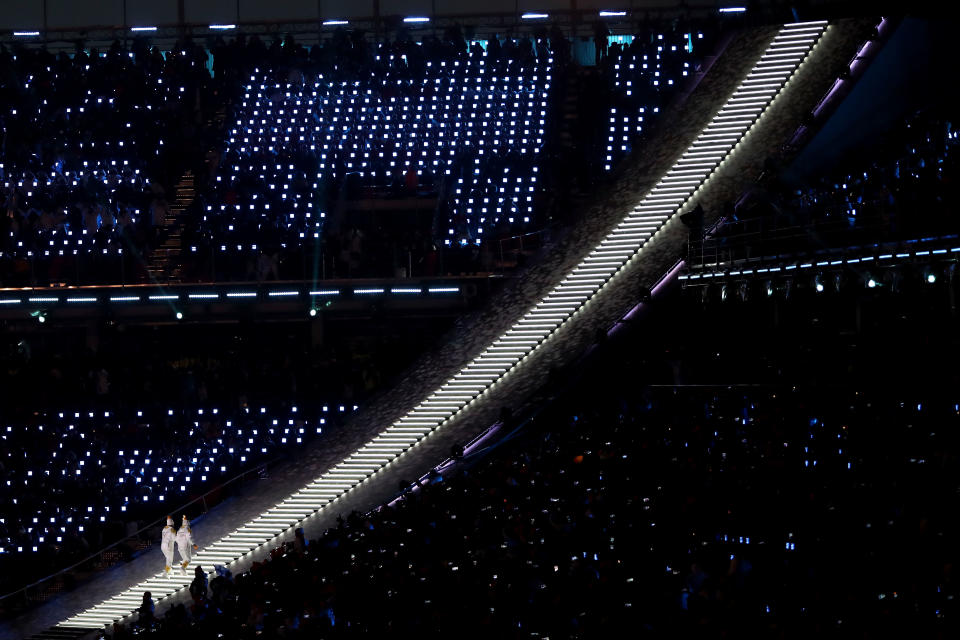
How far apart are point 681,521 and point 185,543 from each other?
8047 millimetres

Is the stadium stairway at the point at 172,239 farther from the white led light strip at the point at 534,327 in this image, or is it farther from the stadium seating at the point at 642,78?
the stadium seating at the point at 642,78

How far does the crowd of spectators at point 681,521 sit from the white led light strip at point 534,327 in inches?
49.6

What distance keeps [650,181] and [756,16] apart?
16.6 ft

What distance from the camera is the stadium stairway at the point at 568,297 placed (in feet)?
76.3

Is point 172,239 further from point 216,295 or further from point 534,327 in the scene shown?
point 534,327

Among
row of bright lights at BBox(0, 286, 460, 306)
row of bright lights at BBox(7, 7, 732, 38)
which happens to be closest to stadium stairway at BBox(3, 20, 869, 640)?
row of bright lights at BBox(0, 286, 460, 306)

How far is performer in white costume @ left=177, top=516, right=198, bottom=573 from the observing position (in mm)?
22531

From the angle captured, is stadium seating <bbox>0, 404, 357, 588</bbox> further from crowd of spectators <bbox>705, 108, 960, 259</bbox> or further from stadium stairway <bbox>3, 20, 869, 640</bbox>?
crowd of spectators <bbox>705, 108, 960, 259</bbox>

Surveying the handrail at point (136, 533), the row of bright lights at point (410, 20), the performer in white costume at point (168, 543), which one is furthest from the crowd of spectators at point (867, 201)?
the performer in white costume at point (168, 543)

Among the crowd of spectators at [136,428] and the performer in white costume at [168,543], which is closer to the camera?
the performer in white costume at [168,543]

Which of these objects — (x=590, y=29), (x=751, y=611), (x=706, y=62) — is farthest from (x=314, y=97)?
(x=751, y=611)

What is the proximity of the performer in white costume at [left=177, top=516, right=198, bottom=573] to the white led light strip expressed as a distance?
24cm

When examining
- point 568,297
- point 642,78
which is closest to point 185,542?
point 568,297

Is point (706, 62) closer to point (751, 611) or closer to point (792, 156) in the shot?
point (792, 156)
